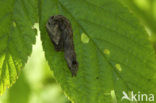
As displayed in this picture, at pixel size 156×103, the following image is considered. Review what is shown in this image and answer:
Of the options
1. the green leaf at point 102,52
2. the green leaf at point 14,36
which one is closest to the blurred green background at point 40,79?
the green leaf at point 102,52

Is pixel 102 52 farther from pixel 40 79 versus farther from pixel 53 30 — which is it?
pixel 40 79

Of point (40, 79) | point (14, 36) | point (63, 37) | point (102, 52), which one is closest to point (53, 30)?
point (63, 37)

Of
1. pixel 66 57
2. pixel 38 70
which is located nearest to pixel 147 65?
pixel 66 57

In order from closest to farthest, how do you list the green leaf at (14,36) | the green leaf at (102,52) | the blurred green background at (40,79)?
1. the green leaf at (14,36)
2. the green leaf at (102,52)
3. the blurred green background at (40,79)

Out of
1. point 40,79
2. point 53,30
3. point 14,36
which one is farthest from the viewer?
point 40,79

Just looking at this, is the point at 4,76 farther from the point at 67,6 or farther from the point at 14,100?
the point at 14,100

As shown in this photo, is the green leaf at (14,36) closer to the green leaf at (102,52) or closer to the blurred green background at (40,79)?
the green leaf at (102,52)

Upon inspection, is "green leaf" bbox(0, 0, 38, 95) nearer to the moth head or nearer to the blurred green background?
the moth head
